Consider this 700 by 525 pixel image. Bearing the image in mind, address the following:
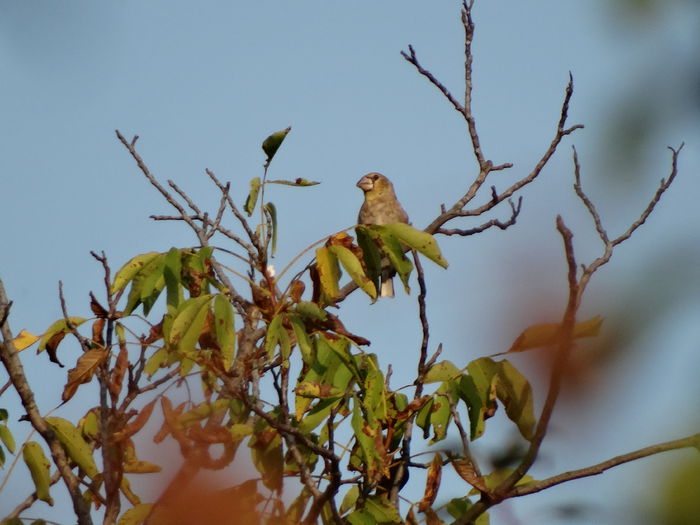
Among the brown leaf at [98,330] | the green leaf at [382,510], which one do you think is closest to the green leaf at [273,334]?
the green leaf at [382,510]

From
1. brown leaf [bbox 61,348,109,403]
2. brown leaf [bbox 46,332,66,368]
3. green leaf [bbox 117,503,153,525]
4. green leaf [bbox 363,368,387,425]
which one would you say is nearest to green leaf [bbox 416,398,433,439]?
green leaf [bbox 363,368,387,425]

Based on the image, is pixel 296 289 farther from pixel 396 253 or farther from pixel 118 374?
pixel 118 374

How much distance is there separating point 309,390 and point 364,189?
621 cm

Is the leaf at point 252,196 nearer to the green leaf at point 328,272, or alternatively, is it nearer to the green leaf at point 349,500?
the green leaf at point 328,272

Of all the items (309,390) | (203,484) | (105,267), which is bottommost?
(203,484)

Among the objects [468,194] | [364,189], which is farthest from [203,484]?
[364,189]

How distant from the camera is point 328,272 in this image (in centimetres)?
257

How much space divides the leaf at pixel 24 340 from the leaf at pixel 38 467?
11.7 inches

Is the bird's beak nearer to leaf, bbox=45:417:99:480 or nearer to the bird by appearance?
the bird

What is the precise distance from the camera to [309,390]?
226 centimetres

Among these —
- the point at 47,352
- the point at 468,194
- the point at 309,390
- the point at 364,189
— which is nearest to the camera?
the point at 309,390

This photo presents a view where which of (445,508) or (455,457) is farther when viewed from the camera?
(445,508)

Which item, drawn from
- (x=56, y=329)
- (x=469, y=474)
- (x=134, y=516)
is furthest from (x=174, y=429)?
(x=56, y=329)

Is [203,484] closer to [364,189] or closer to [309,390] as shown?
[309,390]
